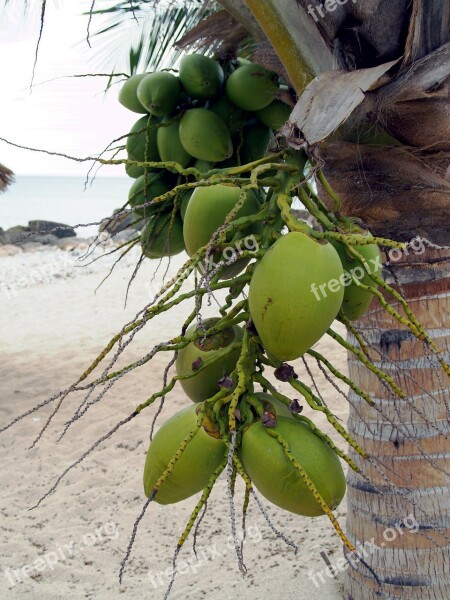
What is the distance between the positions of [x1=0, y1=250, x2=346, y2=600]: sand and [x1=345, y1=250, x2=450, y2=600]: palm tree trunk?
631mm

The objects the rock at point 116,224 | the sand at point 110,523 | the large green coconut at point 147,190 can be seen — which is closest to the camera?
the rock at point 116,224

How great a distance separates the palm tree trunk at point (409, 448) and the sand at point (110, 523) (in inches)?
24.8

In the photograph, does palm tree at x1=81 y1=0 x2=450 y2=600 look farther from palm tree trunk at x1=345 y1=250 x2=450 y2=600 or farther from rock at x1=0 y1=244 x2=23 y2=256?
rock at x1=0 y1=244 x2=23 y2=256

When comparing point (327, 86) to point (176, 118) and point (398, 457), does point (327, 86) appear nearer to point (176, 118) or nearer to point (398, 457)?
point (176, 118)

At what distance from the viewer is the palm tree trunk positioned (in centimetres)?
194

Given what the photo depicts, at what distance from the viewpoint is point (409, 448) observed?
201 centimetres

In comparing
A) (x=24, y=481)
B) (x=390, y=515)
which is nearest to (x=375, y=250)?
(x=390, y=515)

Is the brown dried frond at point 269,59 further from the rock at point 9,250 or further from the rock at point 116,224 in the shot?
the rock at point 9,250

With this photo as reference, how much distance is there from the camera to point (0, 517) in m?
4.08

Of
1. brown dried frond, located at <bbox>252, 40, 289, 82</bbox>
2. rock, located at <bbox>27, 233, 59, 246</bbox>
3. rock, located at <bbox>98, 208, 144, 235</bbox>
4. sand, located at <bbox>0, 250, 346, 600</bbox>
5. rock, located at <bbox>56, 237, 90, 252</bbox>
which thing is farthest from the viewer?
rock, located at <bbox>27, 233, 59, 246</bbox>

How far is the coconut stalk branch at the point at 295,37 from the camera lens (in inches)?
55.2

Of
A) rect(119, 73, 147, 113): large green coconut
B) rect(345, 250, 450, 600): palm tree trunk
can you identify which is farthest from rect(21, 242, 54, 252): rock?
rect(345, 250, 450, 600): palm tree trunk

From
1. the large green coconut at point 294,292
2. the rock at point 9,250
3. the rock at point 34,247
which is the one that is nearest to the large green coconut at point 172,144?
the large green coconut at point 294,292

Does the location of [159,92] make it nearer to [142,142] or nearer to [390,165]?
[142,142]
